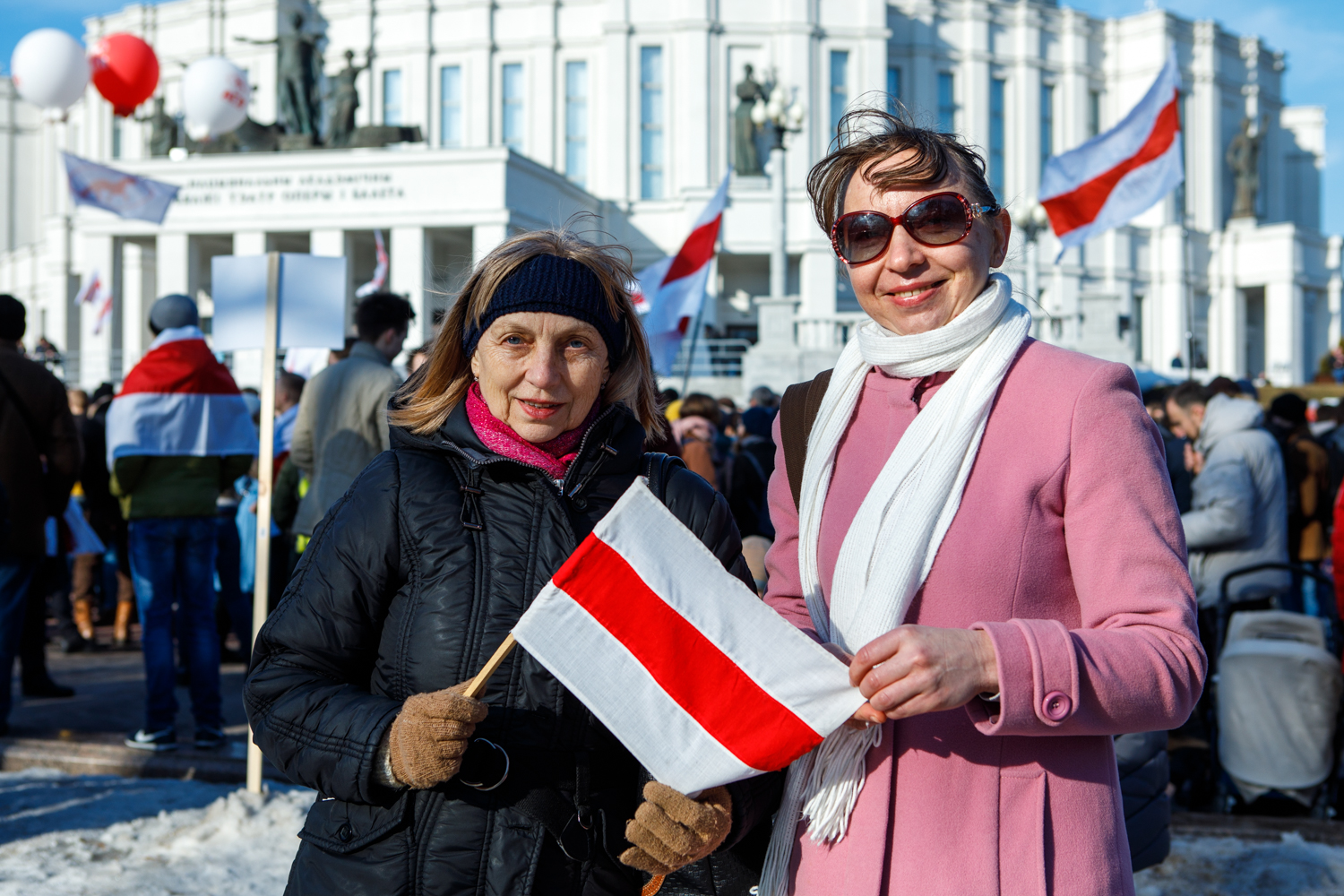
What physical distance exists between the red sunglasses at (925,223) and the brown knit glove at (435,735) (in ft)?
2.78

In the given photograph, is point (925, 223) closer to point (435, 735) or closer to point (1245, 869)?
point (435, 735)

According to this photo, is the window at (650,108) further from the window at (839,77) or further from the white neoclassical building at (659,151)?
the window at (839,77)

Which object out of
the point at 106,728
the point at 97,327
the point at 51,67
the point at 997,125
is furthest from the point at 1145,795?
the point at 997,125

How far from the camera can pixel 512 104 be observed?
4256cm

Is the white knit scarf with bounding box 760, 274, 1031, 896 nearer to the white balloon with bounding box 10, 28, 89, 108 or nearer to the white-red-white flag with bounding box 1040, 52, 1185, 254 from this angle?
the white-red-white flag with bounding box 1040, 52, 1185, 254

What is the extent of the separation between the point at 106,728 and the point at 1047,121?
151ft

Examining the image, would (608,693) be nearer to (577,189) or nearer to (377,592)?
(377,592)

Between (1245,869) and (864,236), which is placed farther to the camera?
(1245,869)

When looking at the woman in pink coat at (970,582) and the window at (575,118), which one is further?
the window at (575,118)

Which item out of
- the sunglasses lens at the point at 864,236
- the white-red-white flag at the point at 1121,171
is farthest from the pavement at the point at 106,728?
the white-red-white flag at the point at 1121,171

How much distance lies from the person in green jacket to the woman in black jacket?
149 inches

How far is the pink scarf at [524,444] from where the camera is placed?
182cm

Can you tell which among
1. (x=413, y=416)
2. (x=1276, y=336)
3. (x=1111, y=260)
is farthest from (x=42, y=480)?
(x=1276, y=336)

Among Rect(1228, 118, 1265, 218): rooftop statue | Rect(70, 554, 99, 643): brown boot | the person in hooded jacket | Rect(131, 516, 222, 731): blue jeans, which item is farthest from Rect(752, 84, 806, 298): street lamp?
Rect(1228, 118, 1265, 218): rooftop statue
